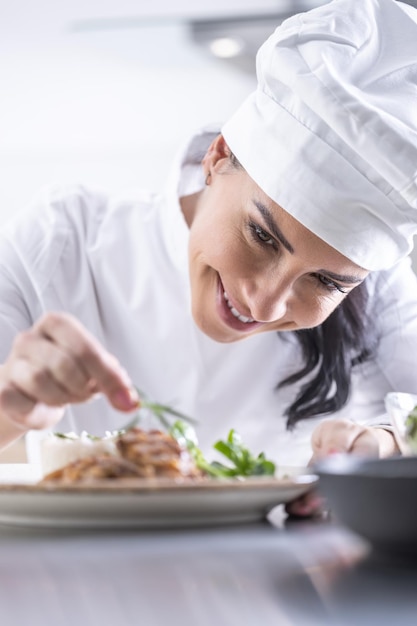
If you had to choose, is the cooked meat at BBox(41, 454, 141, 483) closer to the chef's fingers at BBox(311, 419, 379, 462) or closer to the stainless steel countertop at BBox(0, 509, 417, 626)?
the stainless steel countertop at BBox(0, 509, 417, 626)

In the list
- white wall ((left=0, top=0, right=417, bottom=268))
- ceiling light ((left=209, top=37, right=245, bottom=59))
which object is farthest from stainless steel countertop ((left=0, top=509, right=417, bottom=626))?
white wall ((left=0, top=0, right=417, bottom=268))

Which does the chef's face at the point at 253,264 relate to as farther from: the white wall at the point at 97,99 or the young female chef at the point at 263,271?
the white wall at the point at 97,99

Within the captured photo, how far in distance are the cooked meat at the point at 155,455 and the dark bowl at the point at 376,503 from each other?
0.17 metres

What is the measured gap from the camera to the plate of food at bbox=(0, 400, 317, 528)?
68cm

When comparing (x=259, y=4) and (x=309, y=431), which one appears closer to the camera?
(x=309, y=431)

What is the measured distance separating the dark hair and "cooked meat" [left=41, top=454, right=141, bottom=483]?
106cm

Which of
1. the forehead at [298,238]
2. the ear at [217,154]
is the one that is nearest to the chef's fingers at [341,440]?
the forehead at [298,238]

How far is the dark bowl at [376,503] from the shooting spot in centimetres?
57

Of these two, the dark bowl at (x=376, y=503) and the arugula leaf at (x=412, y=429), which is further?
the arugula leaf at (x=412, y=429)

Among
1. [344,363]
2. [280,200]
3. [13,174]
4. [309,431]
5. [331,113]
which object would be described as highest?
[331,113]

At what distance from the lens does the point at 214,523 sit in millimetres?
762

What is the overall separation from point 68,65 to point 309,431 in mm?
4375

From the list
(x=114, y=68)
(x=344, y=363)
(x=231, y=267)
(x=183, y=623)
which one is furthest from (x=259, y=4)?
(x=183, y=623)

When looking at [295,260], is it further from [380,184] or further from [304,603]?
[304,603]
